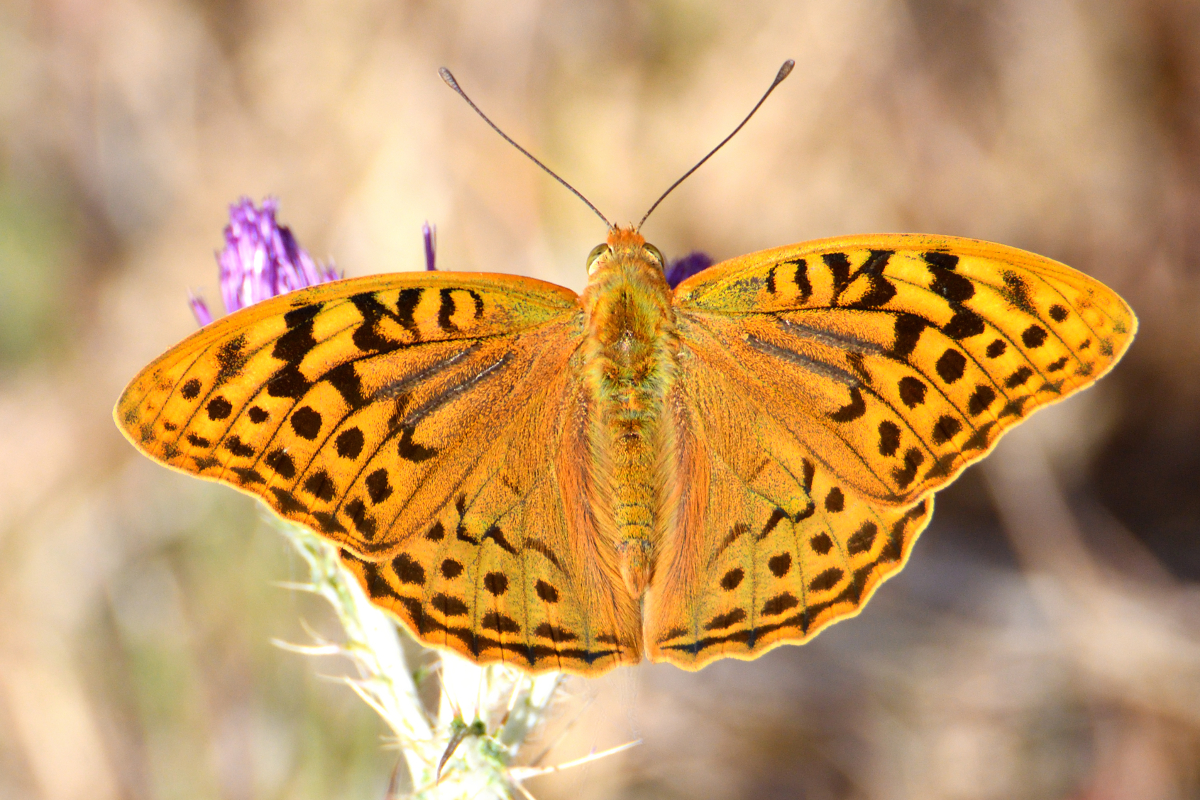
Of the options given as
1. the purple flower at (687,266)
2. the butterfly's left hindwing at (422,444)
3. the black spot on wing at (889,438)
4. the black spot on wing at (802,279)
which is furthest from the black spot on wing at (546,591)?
the purple flower at (687,266)

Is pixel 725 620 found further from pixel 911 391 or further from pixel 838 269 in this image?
pixel 838 269

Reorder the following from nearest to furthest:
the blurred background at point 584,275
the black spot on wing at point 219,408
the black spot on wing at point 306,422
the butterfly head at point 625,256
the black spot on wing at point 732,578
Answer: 1. the black spot on wing at point 219,408
2. the black spot on wing at point 306,422
3. the black spot on wing at point 732,578
4. the butterfly head at point 625,256
5. the blurred background at point 584,275

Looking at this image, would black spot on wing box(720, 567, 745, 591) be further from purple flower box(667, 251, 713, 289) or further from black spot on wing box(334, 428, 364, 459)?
purple flower box(667, 251, 713, 289)

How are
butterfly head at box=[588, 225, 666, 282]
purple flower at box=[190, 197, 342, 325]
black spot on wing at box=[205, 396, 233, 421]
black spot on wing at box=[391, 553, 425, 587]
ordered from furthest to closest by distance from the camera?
purple flower at box=[190, 197, 342, 325] < butterfly head at box=[588, 225, 666, 282] < black spot on wing at box=[391, 553, 425, 587] < black spot on wing at box=[205, 396, 233, 421]

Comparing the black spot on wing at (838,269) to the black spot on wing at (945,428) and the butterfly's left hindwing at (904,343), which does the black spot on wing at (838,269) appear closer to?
the butterfly's left hindwing at (904,343)

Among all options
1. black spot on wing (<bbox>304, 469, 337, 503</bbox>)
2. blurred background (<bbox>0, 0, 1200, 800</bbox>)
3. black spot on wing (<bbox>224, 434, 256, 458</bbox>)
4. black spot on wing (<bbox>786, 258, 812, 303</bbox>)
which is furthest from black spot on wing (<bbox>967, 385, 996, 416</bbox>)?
blurred background (<bbox>0, 0, 1200, 800</bbox>)

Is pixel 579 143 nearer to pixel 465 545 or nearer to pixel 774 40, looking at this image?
pixel 774 40
